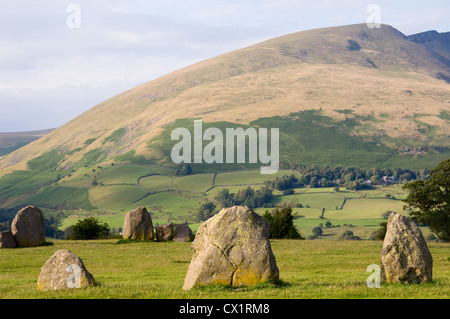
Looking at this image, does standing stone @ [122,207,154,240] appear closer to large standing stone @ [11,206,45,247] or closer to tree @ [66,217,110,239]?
large standing stone @ [11,206,45,247]

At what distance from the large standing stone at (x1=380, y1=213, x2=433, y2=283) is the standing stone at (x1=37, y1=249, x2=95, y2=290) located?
1182 cm

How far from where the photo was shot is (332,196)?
199 m

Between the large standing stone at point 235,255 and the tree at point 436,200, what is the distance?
125ft

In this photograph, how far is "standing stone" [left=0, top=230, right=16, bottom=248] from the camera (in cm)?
4647

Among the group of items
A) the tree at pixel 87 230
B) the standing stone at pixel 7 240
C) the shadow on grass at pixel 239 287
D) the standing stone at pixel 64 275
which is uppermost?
the standing stone at pixel 64 275

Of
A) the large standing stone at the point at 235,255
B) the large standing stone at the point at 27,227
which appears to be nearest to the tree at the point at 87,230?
the large standing stone at the point at 27,227

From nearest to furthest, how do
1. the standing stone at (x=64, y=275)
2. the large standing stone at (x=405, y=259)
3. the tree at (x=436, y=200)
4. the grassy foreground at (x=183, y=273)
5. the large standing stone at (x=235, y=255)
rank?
the grassy foreground at (x=183, y=273), the standing stone at (x=64, y=275), the large standing stone at (x=235, y=255), the large standing stone at (x=405, y=259), the tree at (x=436, y=200)

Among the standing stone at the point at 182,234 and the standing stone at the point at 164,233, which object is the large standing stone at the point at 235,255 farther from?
the standing stone at the point at 164,233

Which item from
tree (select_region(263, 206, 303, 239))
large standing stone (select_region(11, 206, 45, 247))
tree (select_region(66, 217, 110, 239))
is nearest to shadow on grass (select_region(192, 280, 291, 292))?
large standing stone (select_region(11, 206, 45, 247))

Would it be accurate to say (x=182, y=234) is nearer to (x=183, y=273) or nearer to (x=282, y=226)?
(x=282, y=226)

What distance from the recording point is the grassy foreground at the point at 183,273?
18.5 meters
